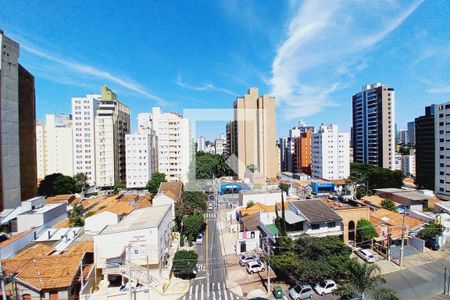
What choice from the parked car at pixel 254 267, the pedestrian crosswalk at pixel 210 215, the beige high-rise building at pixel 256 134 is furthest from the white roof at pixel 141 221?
the beige high-rise building at pixel 256 134

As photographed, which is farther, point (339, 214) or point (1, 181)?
point (1, 181)

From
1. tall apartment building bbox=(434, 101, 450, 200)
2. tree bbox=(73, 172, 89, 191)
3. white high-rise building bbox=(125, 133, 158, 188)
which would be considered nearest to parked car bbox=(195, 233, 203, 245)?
white high-rise building bbox=(125, 133, 158, 188)

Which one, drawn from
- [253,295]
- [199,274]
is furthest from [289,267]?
[199,274]

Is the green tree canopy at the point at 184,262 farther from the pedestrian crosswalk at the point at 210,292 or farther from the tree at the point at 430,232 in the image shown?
the tree at the point at 430,232

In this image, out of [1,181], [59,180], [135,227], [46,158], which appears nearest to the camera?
[135,227]

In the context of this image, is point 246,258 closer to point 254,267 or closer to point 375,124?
point 254,267

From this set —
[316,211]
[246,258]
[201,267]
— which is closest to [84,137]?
[201,267]

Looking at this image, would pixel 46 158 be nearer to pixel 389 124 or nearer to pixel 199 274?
pixel 199 274
